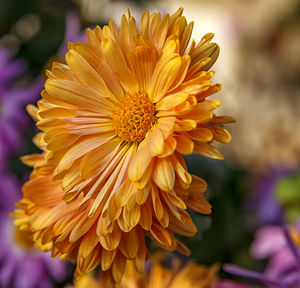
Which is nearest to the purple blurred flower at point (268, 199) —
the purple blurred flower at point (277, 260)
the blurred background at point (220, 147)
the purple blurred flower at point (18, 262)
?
the blurred background at point (220, 147)

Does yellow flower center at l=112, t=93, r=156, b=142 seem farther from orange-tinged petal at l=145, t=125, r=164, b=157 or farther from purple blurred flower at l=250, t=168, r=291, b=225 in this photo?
purple blurred flower at l=250, t=168, r=291, b=225

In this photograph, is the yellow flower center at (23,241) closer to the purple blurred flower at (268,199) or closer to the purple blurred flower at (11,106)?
the purple blurred flower at (11,106)

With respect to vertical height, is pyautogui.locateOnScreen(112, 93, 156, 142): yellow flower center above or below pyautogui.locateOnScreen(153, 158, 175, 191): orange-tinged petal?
above

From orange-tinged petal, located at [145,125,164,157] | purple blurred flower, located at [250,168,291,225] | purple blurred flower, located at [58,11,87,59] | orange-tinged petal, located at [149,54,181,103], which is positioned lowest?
purple blurred flower, located at [250,168,291,225]

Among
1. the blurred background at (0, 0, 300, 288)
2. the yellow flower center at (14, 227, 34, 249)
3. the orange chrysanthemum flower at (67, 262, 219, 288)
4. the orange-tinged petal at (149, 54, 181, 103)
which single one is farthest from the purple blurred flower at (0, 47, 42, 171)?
the orange-tinged petal at (149, 54, 181, 103)

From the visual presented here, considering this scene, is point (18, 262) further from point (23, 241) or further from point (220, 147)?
point (220, 147)

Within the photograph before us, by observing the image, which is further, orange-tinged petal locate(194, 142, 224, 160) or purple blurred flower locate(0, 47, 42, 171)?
purple blurred flower locate(0, 47, 42, 171)

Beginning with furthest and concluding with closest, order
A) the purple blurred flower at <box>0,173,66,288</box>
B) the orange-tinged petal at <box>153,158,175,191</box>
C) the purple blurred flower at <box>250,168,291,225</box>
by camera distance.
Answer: the purple blurred flower at <box>250,168,291,225</box> < the purple blurred flower at <box>0,173,66,288</box> < the orange-tinged petal at <box>153,158,175,191</box>

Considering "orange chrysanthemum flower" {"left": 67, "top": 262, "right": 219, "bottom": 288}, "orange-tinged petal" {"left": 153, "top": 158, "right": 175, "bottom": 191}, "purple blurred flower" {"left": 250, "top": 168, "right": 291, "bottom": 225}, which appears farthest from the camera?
"purple blurred flower" {"left": 250, "top": 168, "right": 291, "bottom": 225}
